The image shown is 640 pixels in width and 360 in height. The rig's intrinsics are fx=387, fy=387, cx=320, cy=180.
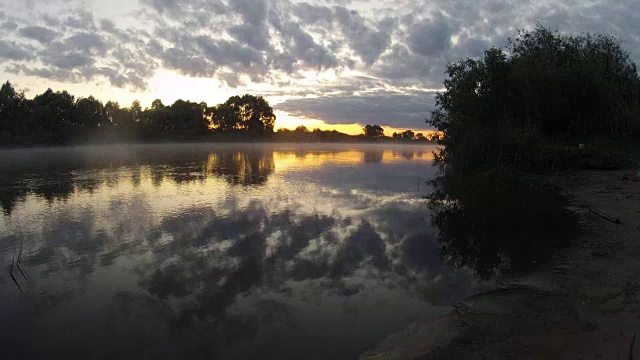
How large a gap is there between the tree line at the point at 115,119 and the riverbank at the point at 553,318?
9549 cm

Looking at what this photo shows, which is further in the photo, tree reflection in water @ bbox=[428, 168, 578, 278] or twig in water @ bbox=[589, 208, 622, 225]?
twig in water @ bbox=[589, 208, 622, 225]

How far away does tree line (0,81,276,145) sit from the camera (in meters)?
81.4

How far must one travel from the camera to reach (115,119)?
4065 inches

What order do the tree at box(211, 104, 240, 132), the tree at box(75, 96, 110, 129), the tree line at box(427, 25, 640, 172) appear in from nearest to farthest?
the tree line at box(427, 25, 640, 172) → the tree at box(75, 96, 110, 129) → the tree at box(211, 104, 240, 132)

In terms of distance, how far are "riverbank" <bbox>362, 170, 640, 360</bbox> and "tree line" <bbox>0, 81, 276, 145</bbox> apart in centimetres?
9549

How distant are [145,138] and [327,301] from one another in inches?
4498

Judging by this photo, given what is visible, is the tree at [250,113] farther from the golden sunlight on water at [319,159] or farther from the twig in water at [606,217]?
the twig in water at [606,217]

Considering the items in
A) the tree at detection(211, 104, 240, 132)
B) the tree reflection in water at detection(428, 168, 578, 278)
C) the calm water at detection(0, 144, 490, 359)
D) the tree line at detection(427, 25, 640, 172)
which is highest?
the tree at detection(211, 104, 240, 132)

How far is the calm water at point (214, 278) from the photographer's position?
258 inches

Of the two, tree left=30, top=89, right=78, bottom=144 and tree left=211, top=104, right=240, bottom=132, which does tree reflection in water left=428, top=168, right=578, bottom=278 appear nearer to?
tree left=30, top=89, right=78, bottom=144

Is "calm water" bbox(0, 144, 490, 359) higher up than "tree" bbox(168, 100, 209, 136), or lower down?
lower down

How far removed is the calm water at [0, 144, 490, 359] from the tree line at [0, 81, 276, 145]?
80922 millimetres

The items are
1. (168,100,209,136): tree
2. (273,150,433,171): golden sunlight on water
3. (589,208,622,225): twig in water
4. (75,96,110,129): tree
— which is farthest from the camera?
(168,100,209,136): tree

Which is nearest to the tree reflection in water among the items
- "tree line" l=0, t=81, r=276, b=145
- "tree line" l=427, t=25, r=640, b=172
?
"tree line" l=427, t=25, r=640, b=172
